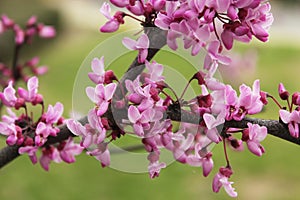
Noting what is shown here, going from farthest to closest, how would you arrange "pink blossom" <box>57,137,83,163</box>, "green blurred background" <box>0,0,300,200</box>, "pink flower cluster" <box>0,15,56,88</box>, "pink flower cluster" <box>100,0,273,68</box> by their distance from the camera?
"green blurred background" <box>0,0,300,200</box> < "pink flower cluster" <box>0,15,56,88</box> < "pink blossom" <box>57,137,83,163</box> < "pink flower cluster" <box>100,0,273,68</box>

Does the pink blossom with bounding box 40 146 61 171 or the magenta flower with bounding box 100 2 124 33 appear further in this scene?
the pink blossom with bounding box 40 146 61 171

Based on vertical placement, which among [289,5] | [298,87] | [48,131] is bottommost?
[289,5]

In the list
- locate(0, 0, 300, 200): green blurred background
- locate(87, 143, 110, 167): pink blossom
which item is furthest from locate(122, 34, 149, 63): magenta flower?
locate(0, 0, 300, 200): green blurred background

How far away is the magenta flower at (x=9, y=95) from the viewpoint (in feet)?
2.35

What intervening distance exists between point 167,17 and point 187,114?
0.11 meters

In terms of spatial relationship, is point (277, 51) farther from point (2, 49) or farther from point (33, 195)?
point (33, 195)

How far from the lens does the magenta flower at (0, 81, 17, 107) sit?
0.72 metres

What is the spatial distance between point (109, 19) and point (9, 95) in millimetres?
180

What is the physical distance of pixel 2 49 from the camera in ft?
16.4

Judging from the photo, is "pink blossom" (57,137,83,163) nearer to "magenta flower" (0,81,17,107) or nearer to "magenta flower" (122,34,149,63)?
"magenta flower" (0,81,17,107)

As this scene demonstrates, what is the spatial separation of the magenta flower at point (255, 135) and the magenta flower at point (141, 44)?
0.48 feet

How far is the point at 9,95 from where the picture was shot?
2.37 ft

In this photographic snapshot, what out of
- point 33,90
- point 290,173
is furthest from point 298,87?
point 33,90

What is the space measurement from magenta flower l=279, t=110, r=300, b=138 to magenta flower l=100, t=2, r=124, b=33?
0.23 m
